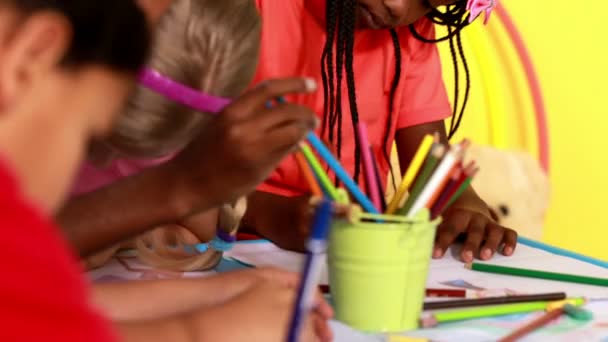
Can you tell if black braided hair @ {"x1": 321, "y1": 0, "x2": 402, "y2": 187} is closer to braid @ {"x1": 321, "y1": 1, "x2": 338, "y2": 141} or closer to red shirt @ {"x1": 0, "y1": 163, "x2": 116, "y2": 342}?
braid @ {"x1": 321, "y1": 1, "x2": 338, "y2": 141}

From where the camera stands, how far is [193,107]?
0.60 metres

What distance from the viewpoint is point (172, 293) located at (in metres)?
0.51

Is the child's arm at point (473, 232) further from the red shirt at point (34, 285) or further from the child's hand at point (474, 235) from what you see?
the red shirt at point (34, 285)

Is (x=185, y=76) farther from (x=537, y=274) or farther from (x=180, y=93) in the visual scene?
(x=537, y=274)

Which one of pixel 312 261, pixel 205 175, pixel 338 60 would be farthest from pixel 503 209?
pixel 312 261

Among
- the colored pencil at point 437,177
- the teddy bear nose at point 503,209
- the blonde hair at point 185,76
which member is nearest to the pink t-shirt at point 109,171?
the blonde hair at point 185,76

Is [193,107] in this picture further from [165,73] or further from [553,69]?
[553,69]

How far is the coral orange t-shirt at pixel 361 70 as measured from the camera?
94 centimetres

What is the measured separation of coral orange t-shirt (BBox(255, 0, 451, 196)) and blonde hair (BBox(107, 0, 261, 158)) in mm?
282

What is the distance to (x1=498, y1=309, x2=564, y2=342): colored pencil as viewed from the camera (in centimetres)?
50

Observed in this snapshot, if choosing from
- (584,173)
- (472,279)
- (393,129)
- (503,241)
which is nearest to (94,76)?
(472,279)

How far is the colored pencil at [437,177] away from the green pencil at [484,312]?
72 mm

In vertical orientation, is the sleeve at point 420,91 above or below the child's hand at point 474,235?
above

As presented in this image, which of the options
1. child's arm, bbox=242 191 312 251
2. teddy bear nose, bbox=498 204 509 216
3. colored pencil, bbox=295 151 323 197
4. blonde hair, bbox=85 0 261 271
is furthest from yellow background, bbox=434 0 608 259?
colored pencil, bbox=295 151 323 197
